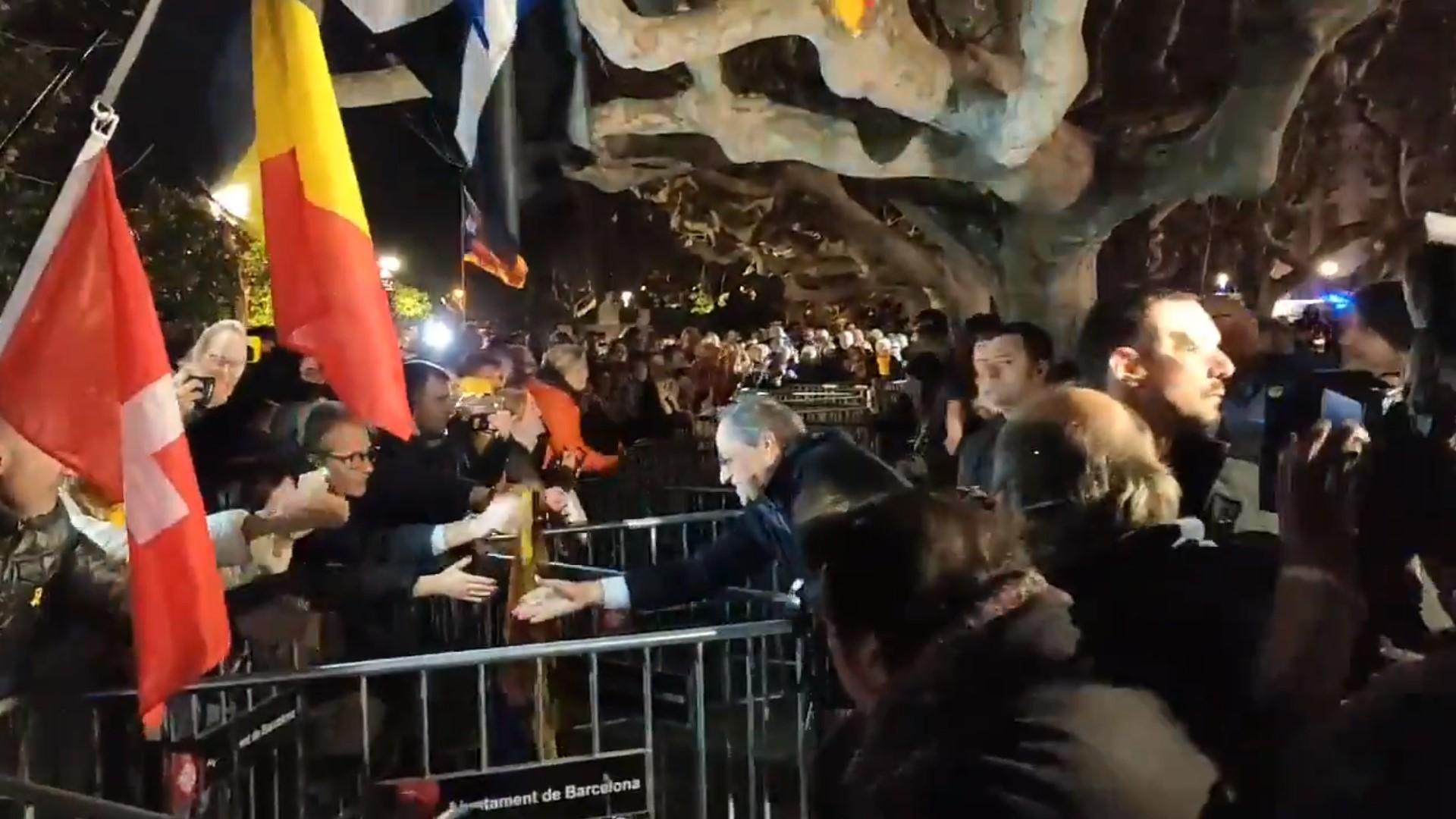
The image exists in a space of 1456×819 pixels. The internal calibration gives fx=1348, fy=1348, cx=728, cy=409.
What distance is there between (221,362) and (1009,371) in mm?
3189

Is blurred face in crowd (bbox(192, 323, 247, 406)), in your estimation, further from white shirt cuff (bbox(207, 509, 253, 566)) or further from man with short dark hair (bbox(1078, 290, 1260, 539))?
man with short dark hair (bbox(1078, 290, 1260, 539))

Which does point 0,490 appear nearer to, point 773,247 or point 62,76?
point 62,76

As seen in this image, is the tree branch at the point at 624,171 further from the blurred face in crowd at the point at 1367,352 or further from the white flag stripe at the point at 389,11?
the blurred face in crowd at the point at 1367,352

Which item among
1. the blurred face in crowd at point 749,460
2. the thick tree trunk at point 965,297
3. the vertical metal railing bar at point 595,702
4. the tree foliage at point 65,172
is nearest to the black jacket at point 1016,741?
the vertical metal railing bar at point 595,702

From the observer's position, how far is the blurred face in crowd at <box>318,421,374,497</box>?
16.0 feet

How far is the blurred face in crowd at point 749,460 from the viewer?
473cm

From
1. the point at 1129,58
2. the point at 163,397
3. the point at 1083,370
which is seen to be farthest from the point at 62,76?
the point at 1129,58

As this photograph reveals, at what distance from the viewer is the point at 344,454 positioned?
4871 mm

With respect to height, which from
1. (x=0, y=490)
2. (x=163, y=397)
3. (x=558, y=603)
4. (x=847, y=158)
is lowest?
(x=558, y=603)

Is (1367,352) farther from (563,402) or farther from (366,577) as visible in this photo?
(563,402)

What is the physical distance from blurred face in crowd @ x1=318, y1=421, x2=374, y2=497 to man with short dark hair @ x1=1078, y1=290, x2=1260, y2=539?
260 centimetres

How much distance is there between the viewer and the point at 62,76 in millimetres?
4539

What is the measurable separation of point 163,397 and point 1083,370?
2926 mm

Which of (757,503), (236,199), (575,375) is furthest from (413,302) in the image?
(757,503)
